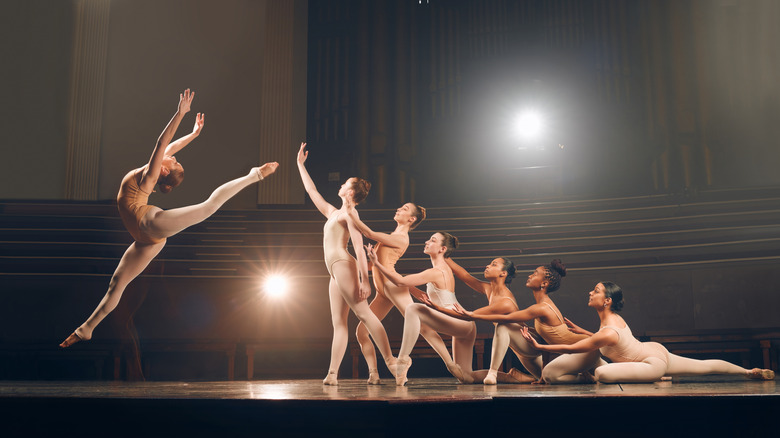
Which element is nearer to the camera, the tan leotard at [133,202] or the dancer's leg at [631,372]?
the dancer's leg at [631,372]

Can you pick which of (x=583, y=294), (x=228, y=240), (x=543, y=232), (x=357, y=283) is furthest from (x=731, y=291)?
(x=228, y=240)

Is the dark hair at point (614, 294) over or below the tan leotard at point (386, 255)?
below

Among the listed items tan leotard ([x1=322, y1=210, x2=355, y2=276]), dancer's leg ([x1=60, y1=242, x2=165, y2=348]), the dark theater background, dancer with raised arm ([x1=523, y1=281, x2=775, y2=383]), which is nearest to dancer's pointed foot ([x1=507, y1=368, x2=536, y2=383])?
dancer with raised arm ([x1=523, y1=281, x2=775, y2=383])

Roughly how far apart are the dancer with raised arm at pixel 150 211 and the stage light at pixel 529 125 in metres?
4.33

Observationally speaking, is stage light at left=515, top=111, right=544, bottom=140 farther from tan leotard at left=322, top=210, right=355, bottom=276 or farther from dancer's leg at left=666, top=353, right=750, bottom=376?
dancer's leg at left=666, top=353, right=750, bottom=376

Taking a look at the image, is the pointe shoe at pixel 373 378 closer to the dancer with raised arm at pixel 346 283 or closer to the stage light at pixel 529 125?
the dancer with raised arm at pixel 346 283

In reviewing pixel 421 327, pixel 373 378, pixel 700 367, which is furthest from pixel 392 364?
pixel 700 367

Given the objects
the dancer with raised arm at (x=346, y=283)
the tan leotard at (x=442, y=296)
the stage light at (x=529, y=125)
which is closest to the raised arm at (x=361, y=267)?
the dancer with raised arm at (x=346, y=283)

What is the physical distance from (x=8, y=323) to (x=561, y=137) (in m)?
5.93

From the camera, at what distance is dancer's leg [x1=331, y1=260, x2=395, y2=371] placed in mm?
3932

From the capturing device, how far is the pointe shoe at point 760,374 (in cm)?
365

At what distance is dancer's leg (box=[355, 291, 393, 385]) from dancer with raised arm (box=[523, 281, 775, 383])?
0.92 m

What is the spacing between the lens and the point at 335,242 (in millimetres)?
4059

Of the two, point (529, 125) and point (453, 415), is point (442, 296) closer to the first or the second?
point (453, 415)
